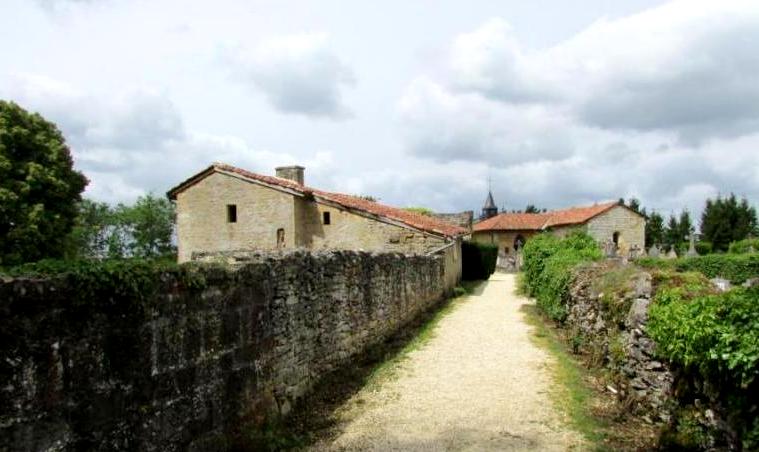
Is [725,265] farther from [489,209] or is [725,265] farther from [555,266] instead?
[489,209]

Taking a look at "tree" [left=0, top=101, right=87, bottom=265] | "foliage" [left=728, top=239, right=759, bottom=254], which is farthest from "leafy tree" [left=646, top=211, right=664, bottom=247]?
"tree" [left=0, top=101, right=87, bottom=265]

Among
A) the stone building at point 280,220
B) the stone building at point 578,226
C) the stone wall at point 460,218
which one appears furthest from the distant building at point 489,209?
the stone building at point 280,220

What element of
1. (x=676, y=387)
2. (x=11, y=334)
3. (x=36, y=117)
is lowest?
(x=676, y=387)

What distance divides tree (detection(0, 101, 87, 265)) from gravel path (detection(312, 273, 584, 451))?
22.7m

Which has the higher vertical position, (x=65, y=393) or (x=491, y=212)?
(x=491, y=212)

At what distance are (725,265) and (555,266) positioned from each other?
22.2m

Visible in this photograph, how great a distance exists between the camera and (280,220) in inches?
898

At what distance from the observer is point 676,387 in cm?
605

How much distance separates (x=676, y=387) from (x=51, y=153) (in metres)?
31.5

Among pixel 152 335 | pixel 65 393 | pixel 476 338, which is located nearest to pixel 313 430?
pixel 152 335

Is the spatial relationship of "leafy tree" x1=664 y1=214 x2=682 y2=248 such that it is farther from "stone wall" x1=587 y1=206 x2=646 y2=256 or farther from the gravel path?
the gravel path

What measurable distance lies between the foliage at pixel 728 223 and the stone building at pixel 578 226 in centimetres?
1245

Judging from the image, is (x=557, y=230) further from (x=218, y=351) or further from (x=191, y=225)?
(x=218, y=351)

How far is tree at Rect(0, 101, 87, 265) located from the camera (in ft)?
86.8
